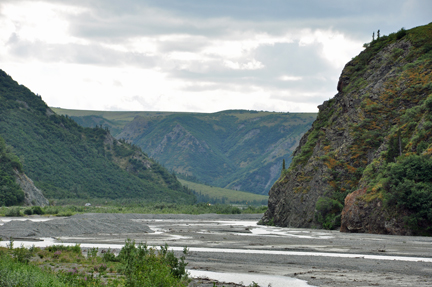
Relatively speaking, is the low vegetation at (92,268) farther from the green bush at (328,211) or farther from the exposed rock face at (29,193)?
the exposed rock face at (29,193)

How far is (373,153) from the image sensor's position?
67.9m

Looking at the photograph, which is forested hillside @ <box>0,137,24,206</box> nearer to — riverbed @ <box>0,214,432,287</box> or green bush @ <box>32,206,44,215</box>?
green bush @ <box>32,206,44,215</box>

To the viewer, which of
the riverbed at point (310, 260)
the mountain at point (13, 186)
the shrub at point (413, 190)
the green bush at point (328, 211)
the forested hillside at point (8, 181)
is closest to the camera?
the riverbed at point (310, 260)

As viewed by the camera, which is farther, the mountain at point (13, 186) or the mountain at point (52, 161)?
the mountain at point (52, 161)

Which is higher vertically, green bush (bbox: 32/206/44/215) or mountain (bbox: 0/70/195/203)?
mountain (bbox: 0/70/195/203)

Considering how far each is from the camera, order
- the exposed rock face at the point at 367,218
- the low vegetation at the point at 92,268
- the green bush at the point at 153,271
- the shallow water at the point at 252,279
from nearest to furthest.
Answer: the low vegetation at the point at 92,268
the green bush at the point at 153,271
the shallow water at the point at 252,279
the exposed rock face at the point at 367,218

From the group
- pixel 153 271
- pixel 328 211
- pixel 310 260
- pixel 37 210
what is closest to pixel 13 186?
pixel 37 210

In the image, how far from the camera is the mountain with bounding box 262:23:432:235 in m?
52.1

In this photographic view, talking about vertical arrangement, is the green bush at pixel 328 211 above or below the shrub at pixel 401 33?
below

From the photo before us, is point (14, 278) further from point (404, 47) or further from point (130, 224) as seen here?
point (404, 47)

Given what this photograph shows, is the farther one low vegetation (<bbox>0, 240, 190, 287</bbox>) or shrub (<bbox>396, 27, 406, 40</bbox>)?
shrub (<bbox>396, 27, 406, 40</bbox>)

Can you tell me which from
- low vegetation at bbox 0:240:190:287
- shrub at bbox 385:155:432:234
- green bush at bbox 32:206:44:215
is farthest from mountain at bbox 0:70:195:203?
Answer: low vegetation at bbox 0:240:190:287

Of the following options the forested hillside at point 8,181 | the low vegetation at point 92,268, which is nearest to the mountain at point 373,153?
the low vegetation at point 92,268

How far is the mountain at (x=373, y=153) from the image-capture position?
52.1 meters
